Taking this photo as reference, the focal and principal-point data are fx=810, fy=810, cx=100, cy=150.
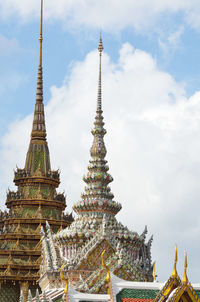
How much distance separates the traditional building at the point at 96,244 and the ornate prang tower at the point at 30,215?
7776 millimetres

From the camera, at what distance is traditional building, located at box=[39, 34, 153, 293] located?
3053cm

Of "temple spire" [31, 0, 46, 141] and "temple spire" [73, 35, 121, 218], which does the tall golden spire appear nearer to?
"temple spire" [31, 0, 46, 141]

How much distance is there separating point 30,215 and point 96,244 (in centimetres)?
1434

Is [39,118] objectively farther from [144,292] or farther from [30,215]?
[144,292]

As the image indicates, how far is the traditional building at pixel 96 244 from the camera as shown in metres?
30.5

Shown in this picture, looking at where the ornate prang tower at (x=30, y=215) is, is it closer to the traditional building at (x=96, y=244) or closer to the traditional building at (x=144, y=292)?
the traditional building at (x=96, y=244)

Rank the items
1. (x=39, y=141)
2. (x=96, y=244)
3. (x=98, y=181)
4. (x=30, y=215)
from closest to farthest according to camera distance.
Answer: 1. (x=96, y=244)
2. (x=98, y=181)
3. (x=30, y=215)
4. (x=39, y=141)

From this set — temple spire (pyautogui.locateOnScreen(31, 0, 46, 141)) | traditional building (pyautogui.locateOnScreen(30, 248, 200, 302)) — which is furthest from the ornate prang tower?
traditional building (pyautogui.locateOnScreen(30, 248, 200, 302))

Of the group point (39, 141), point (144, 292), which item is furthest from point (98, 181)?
point (144, 292)

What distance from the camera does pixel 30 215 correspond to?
4566 cm

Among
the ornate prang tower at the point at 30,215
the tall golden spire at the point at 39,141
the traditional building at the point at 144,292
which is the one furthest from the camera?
the tall golden spire at the point at 39,141

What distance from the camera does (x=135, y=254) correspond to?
35.3 meters

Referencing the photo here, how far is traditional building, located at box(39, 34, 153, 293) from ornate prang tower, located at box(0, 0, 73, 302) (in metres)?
7.78

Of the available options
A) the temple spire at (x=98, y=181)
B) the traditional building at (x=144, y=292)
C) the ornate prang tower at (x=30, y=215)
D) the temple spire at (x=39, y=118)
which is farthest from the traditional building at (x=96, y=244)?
the temple spire at (x=39, y=118)
